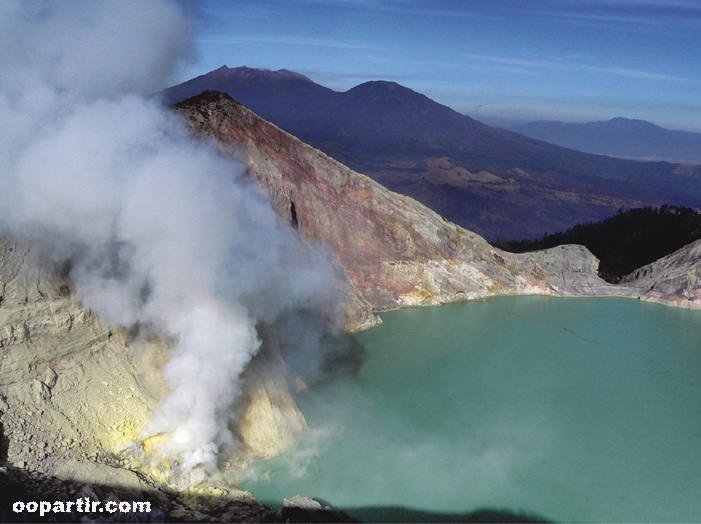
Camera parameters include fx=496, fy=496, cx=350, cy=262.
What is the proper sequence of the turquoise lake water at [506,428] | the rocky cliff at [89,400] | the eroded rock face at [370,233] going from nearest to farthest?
the rocky cliff at [89,400], the turquoise lake water at [506,428], the eroded rock face at [370,233]

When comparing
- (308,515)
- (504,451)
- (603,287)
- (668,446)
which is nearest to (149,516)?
(308,515)

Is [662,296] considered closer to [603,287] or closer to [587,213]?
[603,287]

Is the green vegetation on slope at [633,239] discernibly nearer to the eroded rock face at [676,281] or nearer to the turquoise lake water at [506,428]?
the eroded rock face at [676,281]

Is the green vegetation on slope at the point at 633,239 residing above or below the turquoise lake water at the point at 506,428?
above

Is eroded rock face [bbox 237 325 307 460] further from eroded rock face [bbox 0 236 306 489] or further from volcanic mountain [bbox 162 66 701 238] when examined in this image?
volcanic mountain [bbox 162 66 701 238]

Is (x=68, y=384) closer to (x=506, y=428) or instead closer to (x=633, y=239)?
(x=506, y=428)

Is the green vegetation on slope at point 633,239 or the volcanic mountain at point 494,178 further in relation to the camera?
the volcanic mountain at point 494,178

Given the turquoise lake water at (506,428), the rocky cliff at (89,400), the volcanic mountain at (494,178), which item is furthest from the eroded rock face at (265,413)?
the volcanic mountain at (494,178)
